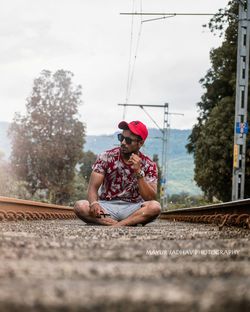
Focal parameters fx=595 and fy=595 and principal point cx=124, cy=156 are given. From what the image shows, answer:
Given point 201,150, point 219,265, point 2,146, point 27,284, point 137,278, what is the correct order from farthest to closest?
point 2,146
point 201,150
point 219,265
point 137,278
point 27,284

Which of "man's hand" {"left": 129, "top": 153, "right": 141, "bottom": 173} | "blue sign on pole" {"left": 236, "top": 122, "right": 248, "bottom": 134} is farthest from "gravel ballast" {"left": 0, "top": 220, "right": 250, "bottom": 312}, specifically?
"blue sign on pole" {"left": 236, "top": 122, "right": 248, "bottom": 134}

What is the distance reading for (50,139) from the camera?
53.4m

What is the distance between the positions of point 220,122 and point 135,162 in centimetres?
2262

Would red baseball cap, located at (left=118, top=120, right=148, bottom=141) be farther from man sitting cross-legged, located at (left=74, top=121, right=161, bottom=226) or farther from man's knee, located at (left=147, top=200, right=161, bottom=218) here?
man's knee, located at (left=147, top=200, right=161, bottom=218)

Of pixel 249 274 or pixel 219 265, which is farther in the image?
pixel 219 265

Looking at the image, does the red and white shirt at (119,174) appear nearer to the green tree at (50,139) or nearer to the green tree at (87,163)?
the green tree at (50,139)

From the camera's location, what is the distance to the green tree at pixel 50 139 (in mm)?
51938

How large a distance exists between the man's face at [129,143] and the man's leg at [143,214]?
1.83 feet

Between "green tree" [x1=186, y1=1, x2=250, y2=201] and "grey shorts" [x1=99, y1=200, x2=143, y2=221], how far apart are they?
66.7ft

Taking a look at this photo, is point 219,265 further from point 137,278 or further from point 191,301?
point 191,301

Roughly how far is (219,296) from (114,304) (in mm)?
170

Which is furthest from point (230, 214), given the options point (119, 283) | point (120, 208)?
point (119, 283)

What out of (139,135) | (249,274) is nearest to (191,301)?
(249,274)

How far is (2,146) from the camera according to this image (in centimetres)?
5988
